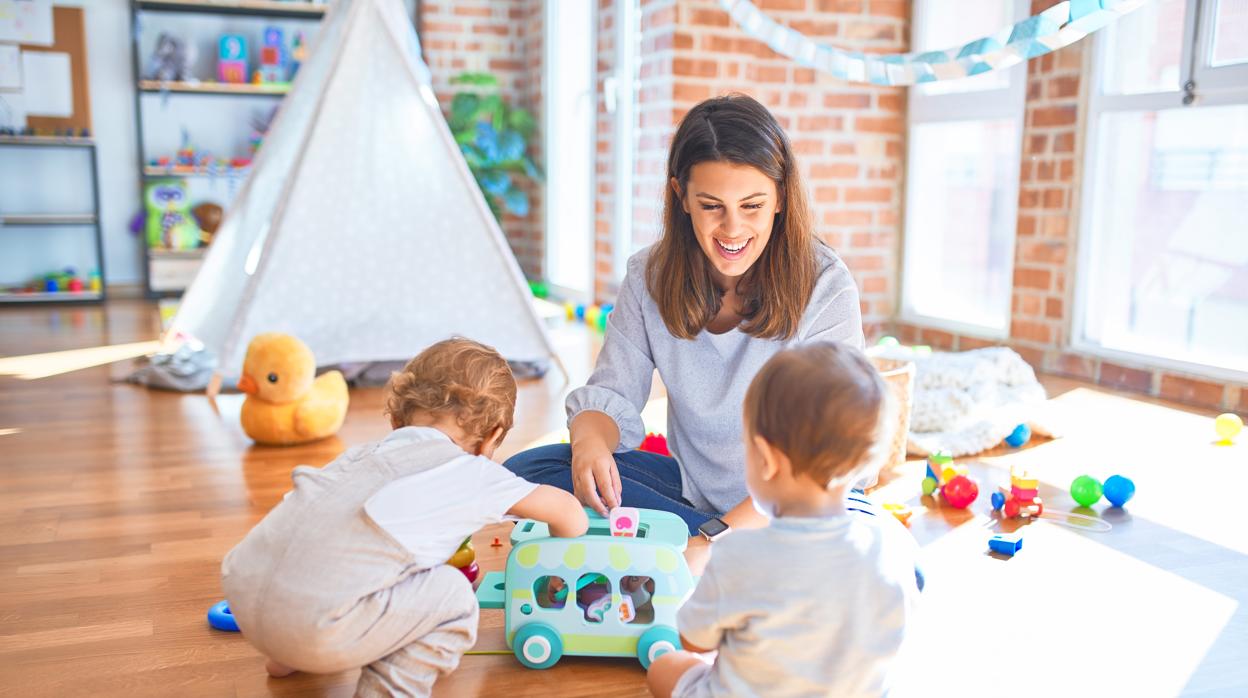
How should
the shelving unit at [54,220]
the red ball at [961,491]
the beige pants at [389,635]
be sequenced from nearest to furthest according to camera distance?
the beige pants at [389,635], the red ball at [961,491], the shelving unit at [54,220]

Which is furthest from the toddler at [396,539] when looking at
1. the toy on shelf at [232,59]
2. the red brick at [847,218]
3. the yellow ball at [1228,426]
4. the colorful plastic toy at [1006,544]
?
the toy on shelf at [232,59]

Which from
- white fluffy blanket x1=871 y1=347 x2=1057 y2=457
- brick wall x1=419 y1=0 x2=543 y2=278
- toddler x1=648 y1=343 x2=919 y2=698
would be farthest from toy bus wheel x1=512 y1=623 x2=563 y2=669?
brick wall x1=419 y1=0 x2=543 y2=278

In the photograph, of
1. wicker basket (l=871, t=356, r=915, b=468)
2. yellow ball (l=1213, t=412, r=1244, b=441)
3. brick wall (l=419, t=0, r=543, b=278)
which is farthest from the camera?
brick wall (l=419, t=0, r=543, b=278)

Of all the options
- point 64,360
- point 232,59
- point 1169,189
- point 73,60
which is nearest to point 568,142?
point 232,59

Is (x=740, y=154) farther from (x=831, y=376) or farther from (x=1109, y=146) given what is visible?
(x=1109, y=146)

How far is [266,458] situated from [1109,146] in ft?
7.94

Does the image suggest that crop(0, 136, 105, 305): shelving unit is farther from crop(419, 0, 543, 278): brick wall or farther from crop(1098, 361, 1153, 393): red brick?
crop(1098, 361, 1153, 393): red brick

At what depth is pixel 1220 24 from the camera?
8.77 ft

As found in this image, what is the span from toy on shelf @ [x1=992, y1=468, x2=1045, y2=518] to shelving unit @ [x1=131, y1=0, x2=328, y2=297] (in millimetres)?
4342

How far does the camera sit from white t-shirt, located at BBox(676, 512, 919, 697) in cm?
93

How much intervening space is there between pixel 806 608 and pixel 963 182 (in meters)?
2.98

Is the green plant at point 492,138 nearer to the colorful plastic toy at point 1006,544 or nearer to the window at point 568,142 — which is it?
the window at point 568,142

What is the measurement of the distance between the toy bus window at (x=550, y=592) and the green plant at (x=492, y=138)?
13.0 ft

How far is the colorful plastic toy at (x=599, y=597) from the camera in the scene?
1281 mm
